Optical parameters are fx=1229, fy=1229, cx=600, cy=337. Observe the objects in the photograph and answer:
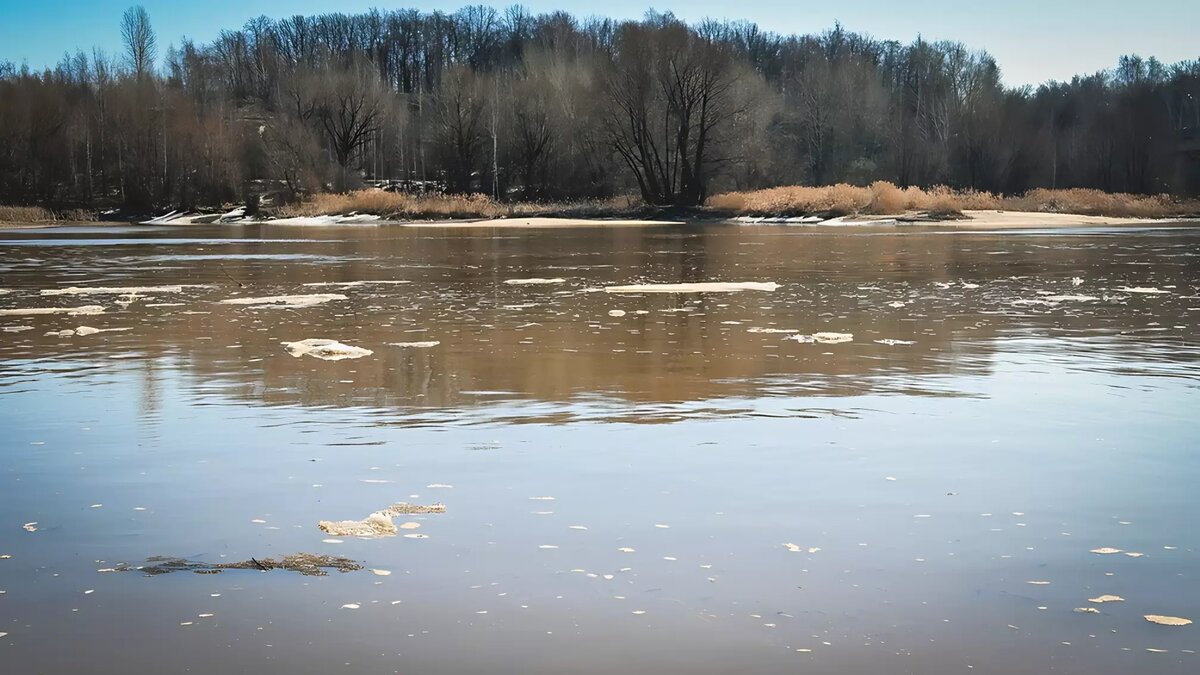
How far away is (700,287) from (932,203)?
36403 millimetres

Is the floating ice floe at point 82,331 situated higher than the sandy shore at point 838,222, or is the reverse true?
the sandy shore at point 838,222

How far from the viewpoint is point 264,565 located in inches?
200

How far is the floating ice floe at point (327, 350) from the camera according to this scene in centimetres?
1145

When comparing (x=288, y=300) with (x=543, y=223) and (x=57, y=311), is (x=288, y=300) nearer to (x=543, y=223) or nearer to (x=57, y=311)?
(x=57, y=311)

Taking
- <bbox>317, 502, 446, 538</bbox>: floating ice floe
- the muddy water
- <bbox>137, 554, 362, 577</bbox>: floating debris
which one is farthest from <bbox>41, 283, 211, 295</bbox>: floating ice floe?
<bbox>137, 554, 362, 577</bbox>: floating debris

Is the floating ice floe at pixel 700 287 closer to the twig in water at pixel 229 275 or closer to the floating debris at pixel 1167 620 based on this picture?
the twig in water at pixel 229 275

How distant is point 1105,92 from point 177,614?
402 ft

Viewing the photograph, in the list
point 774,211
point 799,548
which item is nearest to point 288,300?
point 799,548

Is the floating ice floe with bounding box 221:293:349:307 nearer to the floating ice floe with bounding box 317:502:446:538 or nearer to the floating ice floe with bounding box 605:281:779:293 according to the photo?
the floating ice floe with bounding box 605:281:779:293

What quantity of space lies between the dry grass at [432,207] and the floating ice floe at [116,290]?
134 feet

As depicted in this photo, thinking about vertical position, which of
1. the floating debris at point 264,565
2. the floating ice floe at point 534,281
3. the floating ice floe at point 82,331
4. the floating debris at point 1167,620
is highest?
the floating ice floe at point 534,281

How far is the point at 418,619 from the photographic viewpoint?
14.6 ft

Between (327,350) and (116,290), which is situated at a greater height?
(116,290)

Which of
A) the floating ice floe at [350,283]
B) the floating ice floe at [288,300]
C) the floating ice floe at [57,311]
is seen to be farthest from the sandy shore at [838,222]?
the floating ice floe at [57,311]
